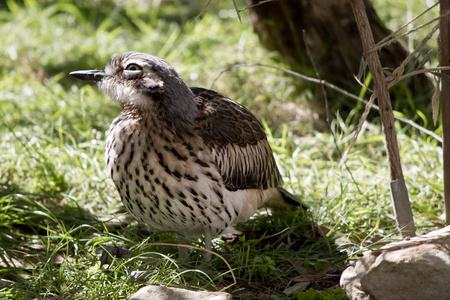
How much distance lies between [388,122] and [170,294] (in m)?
1.45

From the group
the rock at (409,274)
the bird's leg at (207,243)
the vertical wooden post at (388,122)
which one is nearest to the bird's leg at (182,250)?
the bird's leg at (207,243)

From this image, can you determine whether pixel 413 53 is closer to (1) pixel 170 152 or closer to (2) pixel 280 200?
(1) pixel 170 152

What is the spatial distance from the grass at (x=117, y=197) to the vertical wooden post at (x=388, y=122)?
19 centimetres

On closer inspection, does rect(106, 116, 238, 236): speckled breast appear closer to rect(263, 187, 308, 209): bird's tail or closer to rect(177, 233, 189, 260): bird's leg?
rect(177, 233, 189, 260): bird's leg

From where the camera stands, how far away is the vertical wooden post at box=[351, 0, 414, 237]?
9.98 feet

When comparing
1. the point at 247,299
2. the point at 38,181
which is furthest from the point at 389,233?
the point at 38,181

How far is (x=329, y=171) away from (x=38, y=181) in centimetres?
221

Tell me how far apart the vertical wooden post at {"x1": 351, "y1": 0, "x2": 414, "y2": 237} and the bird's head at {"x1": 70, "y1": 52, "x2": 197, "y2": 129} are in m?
1.02

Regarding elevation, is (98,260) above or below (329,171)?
above

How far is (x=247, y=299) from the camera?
3.16m

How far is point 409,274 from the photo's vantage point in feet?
8.95

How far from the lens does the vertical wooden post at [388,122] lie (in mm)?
3043

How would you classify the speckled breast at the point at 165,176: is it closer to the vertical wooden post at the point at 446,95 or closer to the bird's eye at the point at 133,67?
the bird's eye at the point at 133,67

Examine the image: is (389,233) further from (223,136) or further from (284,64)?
(284,64)
